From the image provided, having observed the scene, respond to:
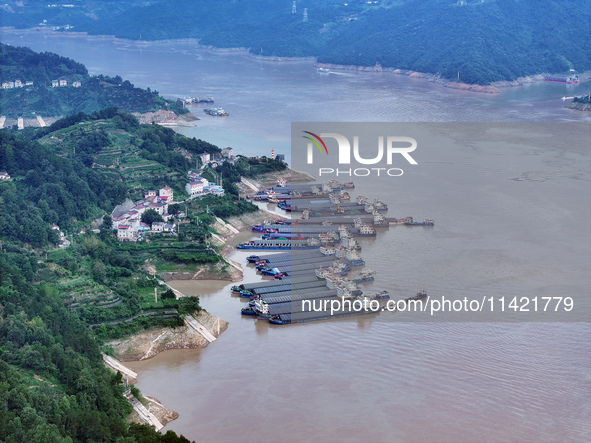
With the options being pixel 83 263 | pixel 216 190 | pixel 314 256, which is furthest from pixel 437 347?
pixel 216 190

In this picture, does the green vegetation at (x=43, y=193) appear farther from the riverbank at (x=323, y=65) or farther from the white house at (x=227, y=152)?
the riverbank at (x=323, y=65)

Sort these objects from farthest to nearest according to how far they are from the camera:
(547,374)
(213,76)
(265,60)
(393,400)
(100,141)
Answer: (265,60)
(213,76)
(100,141)
(547,374)
(393,400)

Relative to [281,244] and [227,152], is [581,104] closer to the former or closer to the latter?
[227,152]

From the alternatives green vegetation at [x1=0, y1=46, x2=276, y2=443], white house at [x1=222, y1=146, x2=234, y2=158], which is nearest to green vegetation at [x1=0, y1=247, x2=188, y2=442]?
green vegetation at [x1=0, y1=46, x2=276, y2=443]

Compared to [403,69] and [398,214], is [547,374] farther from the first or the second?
[403,69]

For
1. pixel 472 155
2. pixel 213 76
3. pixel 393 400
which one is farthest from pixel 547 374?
pixel 213 76

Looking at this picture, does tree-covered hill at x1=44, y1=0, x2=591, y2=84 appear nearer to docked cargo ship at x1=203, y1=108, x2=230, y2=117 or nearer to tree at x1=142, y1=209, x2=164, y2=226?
docked cargo ship at x1=203, y1=108, x2=230, y2=117
